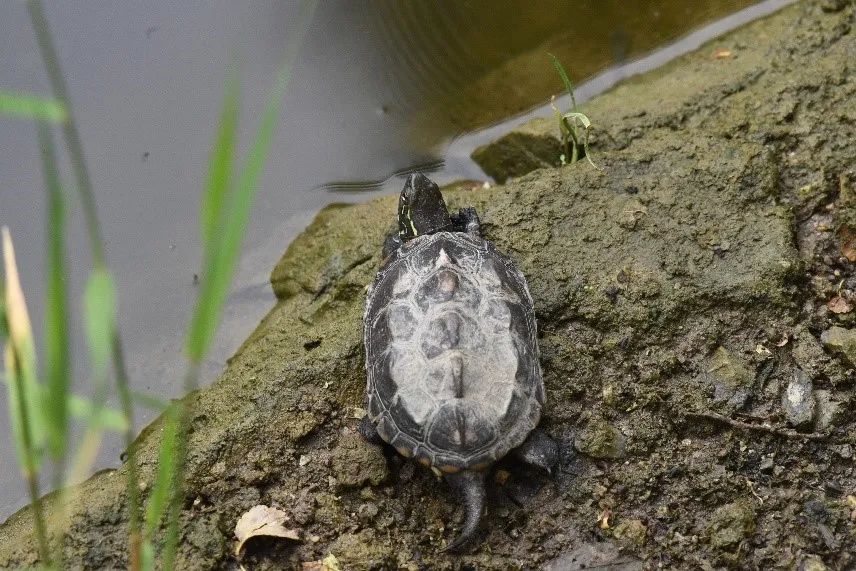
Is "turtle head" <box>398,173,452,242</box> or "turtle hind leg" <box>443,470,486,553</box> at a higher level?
"turtle head" <box>398,173,452,242</box>

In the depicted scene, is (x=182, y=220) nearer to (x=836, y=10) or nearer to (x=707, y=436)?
(x=707, y=436)

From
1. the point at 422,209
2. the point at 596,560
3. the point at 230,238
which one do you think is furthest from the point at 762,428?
the point at 230,238

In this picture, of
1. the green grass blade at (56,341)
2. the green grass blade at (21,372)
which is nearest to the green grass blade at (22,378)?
the green grass blade at (21,372)

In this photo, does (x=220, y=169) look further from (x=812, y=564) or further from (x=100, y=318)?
(x=812, y=564)

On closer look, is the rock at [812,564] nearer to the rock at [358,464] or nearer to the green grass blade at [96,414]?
the rock at [358,464]

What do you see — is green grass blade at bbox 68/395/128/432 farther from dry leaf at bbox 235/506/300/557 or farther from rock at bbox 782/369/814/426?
rock at bbox 782/369/814/426

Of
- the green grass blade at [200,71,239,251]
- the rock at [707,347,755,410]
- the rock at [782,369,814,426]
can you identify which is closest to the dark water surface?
the rock at [707,347,755,410]
